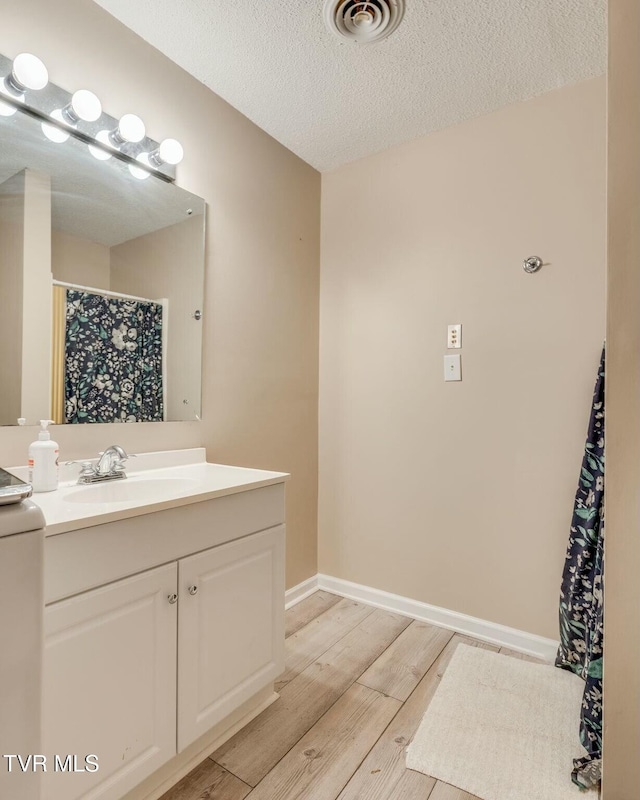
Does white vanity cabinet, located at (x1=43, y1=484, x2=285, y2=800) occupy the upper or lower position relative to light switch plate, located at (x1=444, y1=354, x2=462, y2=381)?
lower

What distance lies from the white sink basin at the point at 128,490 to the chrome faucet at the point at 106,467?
3 centimetres

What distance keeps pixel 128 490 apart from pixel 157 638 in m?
0.50

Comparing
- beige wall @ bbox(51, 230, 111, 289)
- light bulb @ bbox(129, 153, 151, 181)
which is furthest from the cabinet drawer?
light bulb @ bbox(129, 153, 151, 181)

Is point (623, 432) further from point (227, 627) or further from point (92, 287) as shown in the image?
point (92, 287)

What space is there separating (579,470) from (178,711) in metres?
1.63

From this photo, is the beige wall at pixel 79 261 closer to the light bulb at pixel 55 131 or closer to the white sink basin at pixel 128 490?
the light bulb at pixel 55 131

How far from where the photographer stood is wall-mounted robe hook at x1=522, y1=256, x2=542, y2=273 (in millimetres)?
1901

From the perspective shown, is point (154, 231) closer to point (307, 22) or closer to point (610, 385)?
point (307, 22)

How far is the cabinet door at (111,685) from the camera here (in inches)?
38.6

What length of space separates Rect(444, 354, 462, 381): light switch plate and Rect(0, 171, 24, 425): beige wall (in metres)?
1.67

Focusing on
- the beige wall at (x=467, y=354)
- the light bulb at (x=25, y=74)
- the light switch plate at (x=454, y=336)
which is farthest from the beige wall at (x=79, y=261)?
the light switch plate at (x=454, y=336)

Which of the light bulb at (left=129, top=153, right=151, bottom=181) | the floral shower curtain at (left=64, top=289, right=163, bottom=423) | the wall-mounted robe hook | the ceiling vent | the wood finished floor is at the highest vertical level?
the ceiling vent

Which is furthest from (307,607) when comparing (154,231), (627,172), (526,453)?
(627,172)

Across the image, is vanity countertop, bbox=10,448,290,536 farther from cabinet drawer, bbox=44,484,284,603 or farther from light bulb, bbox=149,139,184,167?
light bulb, bbox=149,139,184,167
